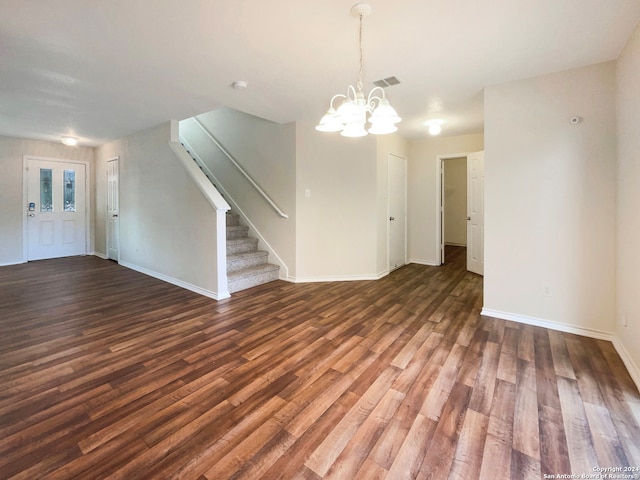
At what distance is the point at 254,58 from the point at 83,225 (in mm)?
6445

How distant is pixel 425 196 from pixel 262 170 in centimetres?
315

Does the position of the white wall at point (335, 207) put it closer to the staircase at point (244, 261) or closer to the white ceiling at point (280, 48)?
the staircase at point (244, 261)

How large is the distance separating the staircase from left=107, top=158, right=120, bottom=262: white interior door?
2.53 meters

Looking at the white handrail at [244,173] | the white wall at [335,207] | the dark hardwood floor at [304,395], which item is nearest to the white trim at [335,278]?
the white wall at [335,207]

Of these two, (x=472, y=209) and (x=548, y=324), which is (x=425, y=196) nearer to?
(x=472, y=209)

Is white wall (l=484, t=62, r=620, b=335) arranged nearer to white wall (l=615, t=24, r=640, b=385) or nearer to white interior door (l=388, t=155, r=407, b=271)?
white wall (l=615, t=24, r=640, b=385)

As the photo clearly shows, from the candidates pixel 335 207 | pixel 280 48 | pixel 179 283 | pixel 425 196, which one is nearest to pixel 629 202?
pixel 280 48

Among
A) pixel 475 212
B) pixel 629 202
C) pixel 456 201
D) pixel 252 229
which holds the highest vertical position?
pixel 456 201

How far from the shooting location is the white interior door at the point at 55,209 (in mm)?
5961

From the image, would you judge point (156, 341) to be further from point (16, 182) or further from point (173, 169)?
point (16, 182)

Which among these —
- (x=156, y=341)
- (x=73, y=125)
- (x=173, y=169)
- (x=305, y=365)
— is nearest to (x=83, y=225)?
(x=73, y=125)

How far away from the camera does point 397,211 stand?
5.47 m

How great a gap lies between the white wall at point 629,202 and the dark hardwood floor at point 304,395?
9.4 inches

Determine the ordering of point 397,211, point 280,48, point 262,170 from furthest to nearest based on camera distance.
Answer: point 397,211
point 262,170
point 280,48
